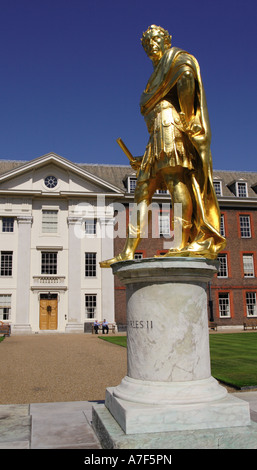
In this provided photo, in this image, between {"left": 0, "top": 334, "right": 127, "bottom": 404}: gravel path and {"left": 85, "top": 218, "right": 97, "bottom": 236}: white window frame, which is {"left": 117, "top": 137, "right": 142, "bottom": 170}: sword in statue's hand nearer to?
{"left": 0, "top": 334, "right": 127, "bottom": 404}: gravel path

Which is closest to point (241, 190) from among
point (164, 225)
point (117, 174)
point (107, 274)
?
point (164, 225)

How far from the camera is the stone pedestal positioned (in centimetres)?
406

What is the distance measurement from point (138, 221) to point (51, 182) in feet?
95.4

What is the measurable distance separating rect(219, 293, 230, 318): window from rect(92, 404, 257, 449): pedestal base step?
31357 millimetres

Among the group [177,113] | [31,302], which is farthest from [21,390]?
[31,302]

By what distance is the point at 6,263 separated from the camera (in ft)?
104

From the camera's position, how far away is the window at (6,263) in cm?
3139

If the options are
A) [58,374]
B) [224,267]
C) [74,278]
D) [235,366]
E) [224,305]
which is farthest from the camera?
[224,267]

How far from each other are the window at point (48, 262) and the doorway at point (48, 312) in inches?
77.2

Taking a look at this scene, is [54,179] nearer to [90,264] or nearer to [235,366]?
[90,264]

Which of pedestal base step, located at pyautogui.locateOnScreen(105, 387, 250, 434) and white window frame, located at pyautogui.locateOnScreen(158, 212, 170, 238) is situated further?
white window frame, located at pyautogui.locateOnScreen(158, 212, 170, 238)

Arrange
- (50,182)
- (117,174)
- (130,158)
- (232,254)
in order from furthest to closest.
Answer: (117,174), (232,254), (50,182), (130,158)

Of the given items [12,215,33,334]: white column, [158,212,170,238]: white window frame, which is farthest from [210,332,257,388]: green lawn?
[12,215,33,334]: white column

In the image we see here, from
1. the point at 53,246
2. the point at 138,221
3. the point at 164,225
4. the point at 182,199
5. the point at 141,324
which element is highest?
the point at 164,225
